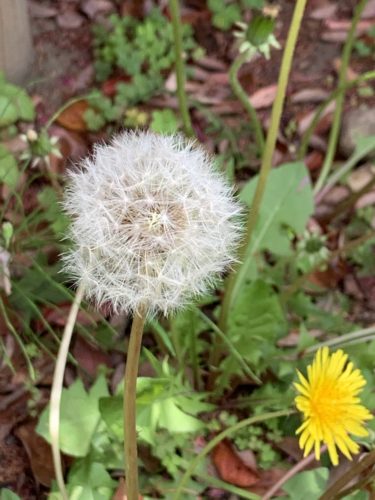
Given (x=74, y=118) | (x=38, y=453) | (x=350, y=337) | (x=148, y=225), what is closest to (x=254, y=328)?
(x=350, y=337)

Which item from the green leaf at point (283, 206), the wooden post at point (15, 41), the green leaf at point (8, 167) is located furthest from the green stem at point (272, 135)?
the wooden post at point (15, 41)

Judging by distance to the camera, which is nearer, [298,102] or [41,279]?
[41,279]

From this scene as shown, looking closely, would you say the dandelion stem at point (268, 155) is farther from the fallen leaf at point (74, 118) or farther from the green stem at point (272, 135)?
the fallen leaf at point (74, 118)

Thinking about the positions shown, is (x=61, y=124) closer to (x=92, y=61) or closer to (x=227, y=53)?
(x=92, y=61)

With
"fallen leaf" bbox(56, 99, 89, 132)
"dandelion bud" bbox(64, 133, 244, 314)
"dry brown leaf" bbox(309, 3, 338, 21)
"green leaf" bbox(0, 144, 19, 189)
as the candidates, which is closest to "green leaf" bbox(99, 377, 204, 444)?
"dandelion bud" bbox(64, 133, 244, 314)

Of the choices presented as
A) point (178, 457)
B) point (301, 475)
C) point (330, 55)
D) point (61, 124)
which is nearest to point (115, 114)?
point (61, 124)

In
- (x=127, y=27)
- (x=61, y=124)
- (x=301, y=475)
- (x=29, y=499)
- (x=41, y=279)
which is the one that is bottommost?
(x=29, y=499)
